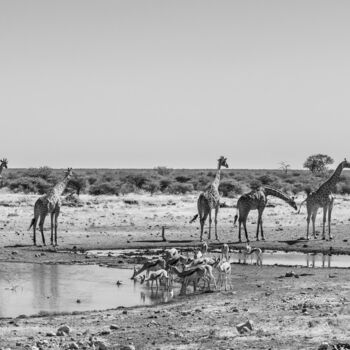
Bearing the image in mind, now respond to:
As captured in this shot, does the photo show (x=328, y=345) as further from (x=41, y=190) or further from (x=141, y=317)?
(x=41, y=190)

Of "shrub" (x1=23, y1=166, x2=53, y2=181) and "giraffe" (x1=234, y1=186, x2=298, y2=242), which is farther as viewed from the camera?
"shrub" (x1=23, y1=166, x2=53, y2=181)

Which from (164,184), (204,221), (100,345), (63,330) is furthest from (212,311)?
(164,184)

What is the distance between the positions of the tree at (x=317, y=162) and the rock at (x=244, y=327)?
68.1 m

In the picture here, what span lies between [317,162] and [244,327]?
70.5m

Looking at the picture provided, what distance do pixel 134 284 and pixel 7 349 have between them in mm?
7313

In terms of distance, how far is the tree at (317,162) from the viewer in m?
80.9

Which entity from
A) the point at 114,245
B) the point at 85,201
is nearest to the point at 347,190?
the point at 85,201

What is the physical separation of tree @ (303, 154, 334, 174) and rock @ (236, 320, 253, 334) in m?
68.1

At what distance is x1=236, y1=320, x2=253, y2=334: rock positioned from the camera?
488 inches

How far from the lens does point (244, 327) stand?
1244cm

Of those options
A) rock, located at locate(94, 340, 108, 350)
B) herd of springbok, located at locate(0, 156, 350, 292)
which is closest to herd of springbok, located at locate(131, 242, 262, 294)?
herd of springbok, located at locate(0, 156, 350, 292)

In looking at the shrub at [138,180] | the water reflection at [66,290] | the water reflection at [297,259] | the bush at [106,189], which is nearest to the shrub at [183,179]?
the shrub at [138,180]

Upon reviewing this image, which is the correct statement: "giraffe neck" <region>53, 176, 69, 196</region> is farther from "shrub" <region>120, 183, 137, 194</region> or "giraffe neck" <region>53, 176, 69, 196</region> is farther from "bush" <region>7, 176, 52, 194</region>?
"bush" <region>7, 176, 52, 194</region>

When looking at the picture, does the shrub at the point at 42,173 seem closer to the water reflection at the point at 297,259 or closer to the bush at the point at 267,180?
the bush at the point at 267,180
